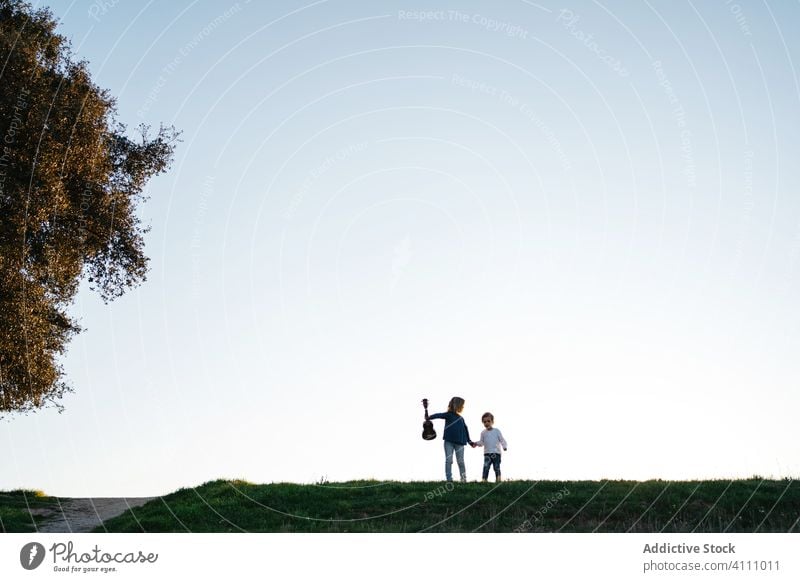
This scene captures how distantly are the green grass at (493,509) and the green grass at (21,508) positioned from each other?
2.81 m

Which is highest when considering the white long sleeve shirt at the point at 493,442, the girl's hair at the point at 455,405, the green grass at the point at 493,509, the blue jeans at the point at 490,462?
the girl's hair at the point at 455,405

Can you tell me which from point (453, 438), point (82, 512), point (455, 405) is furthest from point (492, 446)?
point (82, 512)

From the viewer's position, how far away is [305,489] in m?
23.1

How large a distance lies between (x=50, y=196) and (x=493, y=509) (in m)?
15.9

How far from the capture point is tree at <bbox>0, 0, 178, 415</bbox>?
2483 centimetres

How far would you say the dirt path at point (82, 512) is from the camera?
22.5 metres

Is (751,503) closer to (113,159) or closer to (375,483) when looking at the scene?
(375,483)

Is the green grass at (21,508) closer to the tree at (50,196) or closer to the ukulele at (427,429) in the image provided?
the tree at (50,196)

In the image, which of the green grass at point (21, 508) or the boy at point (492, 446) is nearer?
the green grass at point (21, 508)

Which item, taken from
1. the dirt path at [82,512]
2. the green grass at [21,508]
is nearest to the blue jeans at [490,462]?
the dirt path at [82,512]
